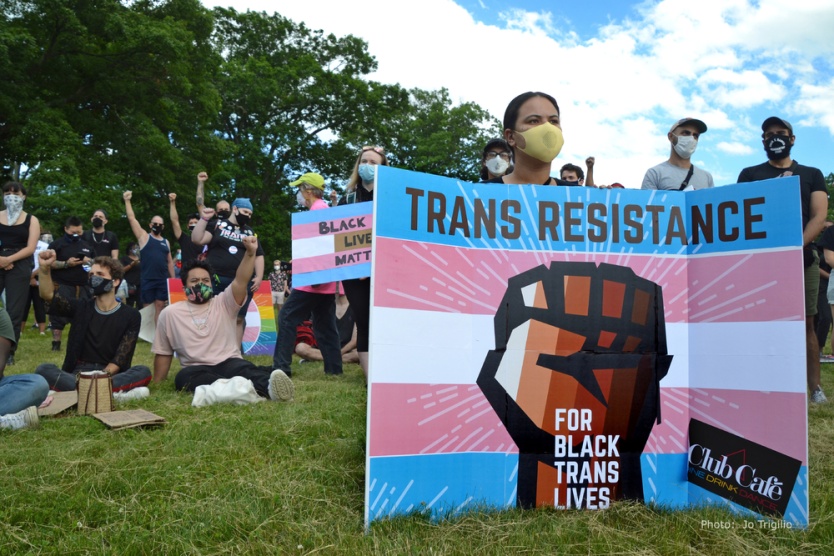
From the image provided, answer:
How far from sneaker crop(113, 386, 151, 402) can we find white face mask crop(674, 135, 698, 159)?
422cm

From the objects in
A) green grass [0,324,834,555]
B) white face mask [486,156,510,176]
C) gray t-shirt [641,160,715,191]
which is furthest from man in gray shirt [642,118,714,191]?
green grass [0,324,834,555]

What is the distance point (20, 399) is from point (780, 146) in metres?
5.47

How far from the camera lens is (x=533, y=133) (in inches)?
116

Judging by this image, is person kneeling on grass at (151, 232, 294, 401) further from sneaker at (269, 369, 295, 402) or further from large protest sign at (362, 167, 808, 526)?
large protest sign at (362, 167, 808, 526)

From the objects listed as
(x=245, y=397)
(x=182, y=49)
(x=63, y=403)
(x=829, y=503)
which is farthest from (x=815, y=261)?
(x=182, y=49)

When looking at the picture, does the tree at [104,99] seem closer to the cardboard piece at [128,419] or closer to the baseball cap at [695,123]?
the cardboard piece at [128,419]

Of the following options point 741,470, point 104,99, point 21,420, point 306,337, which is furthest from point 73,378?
point 104,99

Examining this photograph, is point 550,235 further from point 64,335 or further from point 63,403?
point 64,335

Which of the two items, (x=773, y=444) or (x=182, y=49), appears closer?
(x=773, y=444)

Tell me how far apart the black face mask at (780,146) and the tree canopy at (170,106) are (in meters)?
5.06

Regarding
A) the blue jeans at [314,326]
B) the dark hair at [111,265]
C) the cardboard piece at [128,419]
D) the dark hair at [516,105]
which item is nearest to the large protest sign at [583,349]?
the dark hair at [516,105]

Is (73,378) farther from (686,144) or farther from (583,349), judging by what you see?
(686,144)

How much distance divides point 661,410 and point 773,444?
1.32 ft

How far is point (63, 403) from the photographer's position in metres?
4.39
